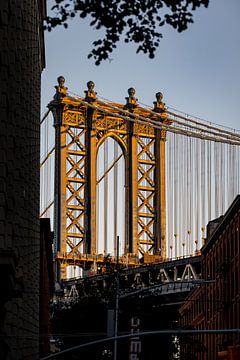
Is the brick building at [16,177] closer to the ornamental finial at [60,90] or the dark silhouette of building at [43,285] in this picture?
the dark silhouette of building at [43,285]

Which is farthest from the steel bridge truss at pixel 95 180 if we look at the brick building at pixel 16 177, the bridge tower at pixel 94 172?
the brick building at pixel 16 177

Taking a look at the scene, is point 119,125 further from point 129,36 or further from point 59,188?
point 129,36

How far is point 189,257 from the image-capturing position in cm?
12556

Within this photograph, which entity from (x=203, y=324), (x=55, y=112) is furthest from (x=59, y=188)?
(x=203, y=324)

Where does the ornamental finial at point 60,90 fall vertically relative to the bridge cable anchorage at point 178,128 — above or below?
above

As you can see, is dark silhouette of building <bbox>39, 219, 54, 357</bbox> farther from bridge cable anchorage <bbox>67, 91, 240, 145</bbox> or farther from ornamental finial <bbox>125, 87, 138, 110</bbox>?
ornamental finial <bbox>125, 87, 138, 110</bbox>

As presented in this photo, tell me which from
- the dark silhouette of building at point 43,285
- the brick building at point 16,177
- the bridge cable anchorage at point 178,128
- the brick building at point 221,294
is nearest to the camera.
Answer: the brick building at point 16,177

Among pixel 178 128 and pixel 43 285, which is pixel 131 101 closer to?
pixel 178 128

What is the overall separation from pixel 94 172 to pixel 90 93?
10936mm

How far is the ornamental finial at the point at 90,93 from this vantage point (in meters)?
148

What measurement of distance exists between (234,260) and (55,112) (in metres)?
72.9

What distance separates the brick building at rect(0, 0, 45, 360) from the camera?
84.6 ft

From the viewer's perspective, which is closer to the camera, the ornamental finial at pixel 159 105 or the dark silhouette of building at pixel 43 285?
the dark silhouette of building at pixel 43 285

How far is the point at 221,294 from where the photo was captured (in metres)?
84.1
